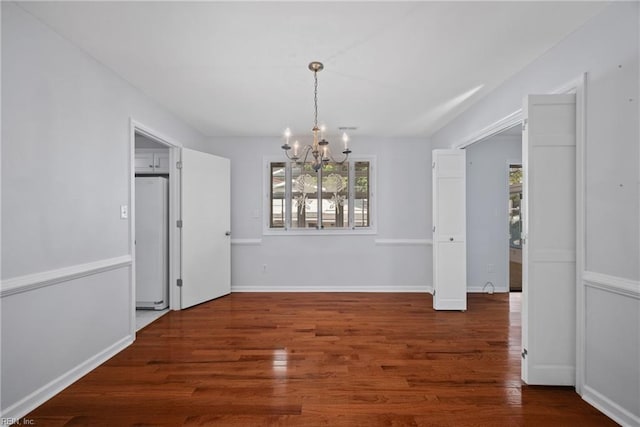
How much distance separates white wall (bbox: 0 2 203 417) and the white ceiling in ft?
0.83

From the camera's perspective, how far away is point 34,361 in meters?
1.89

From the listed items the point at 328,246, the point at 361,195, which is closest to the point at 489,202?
the point at 361,195

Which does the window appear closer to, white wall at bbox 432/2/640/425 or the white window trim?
the white window trim

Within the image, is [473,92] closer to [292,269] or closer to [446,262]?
[446,262]

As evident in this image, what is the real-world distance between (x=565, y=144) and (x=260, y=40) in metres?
2.24

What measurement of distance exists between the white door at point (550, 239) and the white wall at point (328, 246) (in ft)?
8.61

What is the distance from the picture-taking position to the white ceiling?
1.80 m

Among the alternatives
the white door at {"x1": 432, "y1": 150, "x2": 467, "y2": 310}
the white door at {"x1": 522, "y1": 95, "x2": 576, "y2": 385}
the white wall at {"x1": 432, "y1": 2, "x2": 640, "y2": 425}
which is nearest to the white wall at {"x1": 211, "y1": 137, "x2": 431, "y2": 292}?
the white door at {"x1": 432, "y1": 150, "x2": 467, "y2": 310}

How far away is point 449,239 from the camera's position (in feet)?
12.6

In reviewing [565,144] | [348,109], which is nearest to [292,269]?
[348,109]

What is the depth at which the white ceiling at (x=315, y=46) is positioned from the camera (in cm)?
180

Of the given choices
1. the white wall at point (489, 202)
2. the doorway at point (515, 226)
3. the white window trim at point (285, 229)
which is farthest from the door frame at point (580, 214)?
the doorway at point (515, 226)

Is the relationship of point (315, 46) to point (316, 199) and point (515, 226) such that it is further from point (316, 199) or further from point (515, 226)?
point (515, 226)

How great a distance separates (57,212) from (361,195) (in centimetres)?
372
